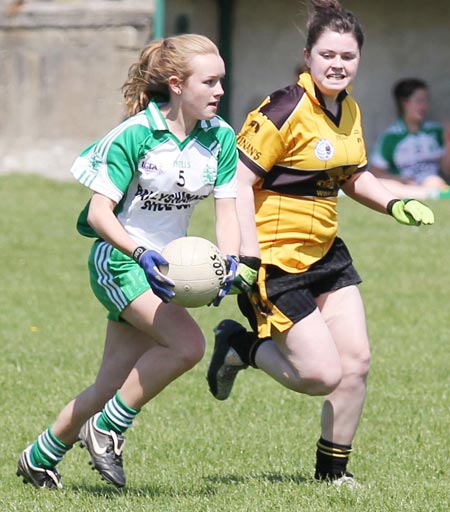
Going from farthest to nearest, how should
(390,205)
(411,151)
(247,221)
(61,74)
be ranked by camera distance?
(61,74) → (411,151) → (390,205) → (247,221)

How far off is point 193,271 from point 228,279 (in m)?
0.19

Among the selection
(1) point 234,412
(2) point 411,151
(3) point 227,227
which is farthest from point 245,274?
(2) point 411,151

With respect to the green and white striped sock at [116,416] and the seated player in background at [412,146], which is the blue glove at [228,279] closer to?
the green and white striped sock at [116,416]

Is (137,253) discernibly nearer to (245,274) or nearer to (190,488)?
(245,274)

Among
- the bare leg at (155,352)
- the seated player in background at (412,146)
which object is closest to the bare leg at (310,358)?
the bare leg at (155,352)

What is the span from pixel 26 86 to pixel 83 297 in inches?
246

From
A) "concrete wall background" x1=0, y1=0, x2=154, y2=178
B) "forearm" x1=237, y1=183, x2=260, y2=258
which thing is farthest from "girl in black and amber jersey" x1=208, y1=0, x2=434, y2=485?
"concrete wall background" x1=0, y1=0, x2=154, y2=178

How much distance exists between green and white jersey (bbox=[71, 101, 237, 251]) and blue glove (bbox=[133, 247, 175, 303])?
11.6 inches

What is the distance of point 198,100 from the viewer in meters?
5.19

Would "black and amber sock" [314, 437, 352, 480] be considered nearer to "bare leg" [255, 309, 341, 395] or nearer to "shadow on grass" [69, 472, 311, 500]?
"shadow on grass" [69, 472, 311, 500]

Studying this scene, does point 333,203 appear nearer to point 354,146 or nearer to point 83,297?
point 354,146

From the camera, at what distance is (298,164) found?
220 inches

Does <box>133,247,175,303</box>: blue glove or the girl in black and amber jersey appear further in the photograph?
the girl in black and amber jersey

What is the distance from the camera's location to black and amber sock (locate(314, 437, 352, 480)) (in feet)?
18.8
